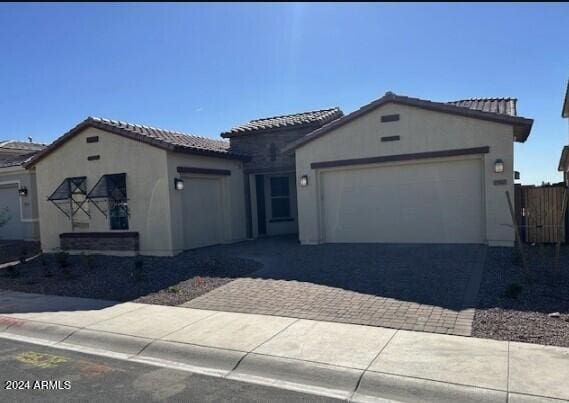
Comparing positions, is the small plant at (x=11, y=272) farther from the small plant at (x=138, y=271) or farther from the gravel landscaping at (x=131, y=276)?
the small plant at (x=138, y=271)

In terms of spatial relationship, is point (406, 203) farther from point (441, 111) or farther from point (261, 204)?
point (261, 204)

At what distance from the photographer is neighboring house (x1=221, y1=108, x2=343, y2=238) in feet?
54.5

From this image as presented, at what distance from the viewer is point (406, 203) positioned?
13031 millimetres

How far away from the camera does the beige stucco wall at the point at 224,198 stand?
13141 millimetres

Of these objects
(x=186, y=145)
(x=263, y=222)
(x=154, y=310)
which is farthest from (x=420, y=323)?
(x=263, y=222)

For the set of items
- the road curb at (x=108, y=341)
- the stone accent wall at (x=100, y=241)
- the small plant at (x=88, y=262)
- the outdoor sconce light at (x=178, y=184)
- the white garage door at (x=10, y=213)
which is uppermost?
the outdoor sconce light at (x=178, y=184)

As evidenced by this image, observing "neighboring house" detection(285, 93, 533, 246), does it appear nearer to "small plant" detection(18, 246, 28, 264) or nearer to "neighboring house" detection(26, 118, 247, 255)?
"neighboring house" detection(26, 118, 247, 255)

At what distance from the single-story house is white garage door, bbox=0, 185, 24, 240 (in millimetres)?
4467

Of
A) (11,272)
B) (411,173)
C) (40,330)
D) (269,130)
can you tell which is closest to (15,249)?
(11,272)

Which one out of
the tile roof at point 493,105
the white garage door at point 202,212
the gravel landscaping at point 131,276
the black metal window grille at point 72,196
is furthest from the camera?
the black metal window grille at point 72,196

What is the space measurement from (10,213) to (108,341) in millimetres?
15360

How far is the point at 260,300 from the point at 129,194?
7022mm

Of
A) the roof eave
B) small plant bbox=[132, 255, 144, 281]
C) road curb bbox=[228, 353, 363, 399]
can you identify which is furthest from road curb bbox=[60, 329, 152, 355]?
the roof eave

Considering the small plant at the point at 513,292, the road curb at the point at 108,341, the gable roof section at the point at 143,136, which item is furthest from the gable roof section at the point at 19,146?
the small plant at the point at 513,292
